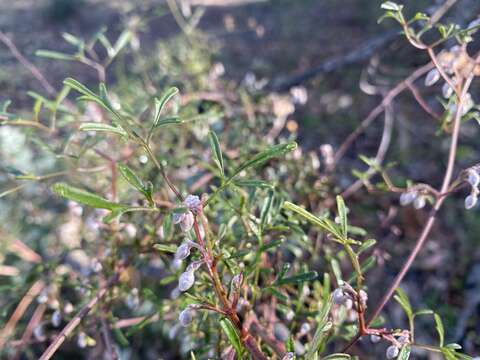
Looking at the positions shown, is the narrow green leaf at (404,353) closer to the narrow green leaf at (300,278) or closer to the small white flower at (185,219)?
the narrow green leaf at (300,278)

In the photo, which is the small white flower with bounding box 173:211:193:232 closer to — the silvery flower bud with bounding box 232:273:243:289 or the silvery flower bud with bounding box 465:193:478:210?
the silvery flower bud with bounding box 232:273:243:289

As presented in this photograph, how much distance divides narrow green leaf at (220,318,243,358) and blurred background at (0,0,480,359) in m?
0.58

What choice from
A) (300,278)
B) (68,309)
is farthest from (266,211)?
(68,309)

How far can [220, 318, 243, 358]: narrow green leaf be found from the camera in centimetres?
60

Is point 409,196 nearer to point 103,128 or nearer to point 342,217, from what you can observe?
point 342,217

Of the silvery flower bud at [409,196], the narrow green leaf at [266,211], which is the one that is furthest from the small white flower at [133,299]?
the silvery flower bud at [409,196]

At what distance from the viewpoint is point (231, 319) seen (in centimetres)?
64

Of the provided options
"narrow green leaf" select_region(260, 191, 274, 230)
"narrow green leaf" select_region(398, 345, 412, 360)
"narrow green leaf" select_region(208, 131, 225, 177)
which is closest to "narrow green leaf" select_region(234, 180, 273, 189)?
"narrow green leaf" select_region(208, 131, 225, 177)

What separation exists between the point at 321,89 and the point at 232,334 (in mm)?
2545

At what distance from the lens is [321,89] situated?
9.67ft

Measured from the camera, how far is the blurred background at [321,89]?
1.65 m

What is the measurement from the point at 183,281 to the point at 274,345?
252 millimetres

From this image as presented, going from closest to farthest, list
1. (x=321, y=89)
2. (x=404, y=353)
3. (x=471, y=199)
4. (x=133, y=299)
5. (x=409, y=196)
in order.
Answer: (x=404, y=353), (x=471, y=199), (x=409, y=196), (x=133, y=299), (x=321, y=89)

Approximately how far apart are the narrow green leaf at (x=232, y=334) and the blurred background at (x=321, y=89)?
1.89 feet
